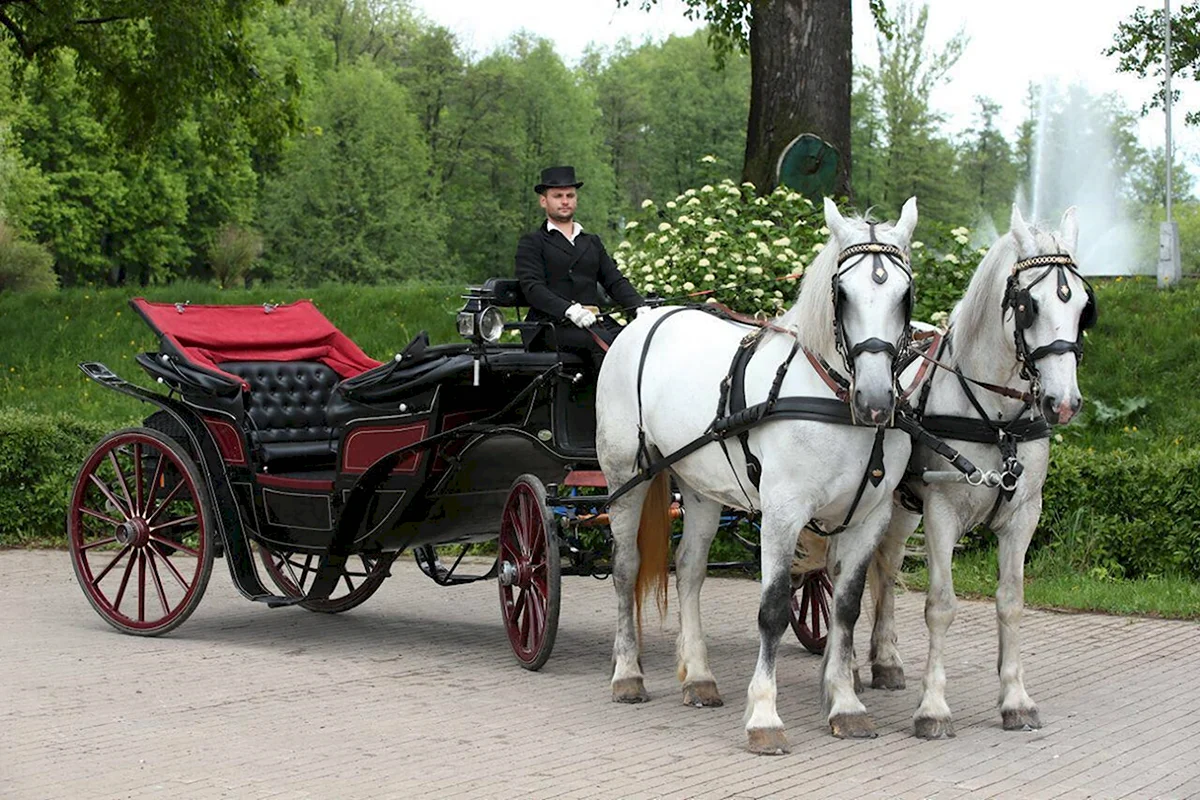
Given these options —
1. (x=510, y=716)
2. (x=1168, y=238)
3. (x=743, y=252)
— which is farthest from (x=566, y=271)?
(x=1168, y=238)

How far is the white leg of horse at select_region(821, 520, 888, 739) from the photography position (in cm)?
643

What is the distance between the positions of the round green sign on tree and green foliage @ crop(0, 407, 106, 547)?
21.4 feet

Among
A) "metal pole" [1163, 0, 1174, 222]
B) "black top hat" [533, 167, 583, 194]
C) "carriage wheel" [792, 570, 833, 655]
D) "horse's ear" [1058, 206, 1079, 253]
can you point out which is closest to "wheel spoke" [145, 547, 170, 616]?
Result: "black top hat" [533, 167, 583, 194]

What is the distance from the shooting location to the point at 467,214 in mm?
44875

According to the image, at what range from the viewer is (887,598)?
742 cm

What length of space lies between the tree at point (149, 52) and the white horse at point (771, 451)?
42.3ft

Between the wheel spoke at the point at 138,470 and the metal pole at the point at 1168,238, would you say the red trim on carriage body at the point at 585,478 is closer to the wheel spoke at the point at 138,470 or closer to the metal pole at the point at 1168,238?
the wheel spoke at the point at 138,470

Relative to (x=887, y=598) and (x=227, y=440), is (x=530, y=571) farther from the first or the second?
(x=227, y=440)

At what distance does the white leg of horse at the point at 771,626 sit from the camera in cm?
615

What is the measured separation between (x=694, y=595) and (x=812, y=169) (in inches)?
302

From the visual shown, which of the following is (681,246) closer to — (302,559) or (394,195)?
(302,559)

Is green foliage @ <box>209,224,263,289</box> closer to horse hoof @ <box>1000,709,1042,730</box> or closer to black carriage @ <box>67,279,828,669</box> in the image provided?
black carriage @ <box>67,279,828,669</box>

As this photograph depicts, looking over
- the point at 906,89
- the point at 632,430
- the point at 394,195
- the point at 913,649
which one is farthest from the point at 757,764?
the point at 906,89

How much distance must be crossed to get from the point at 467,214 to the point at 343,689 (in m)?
38.1
